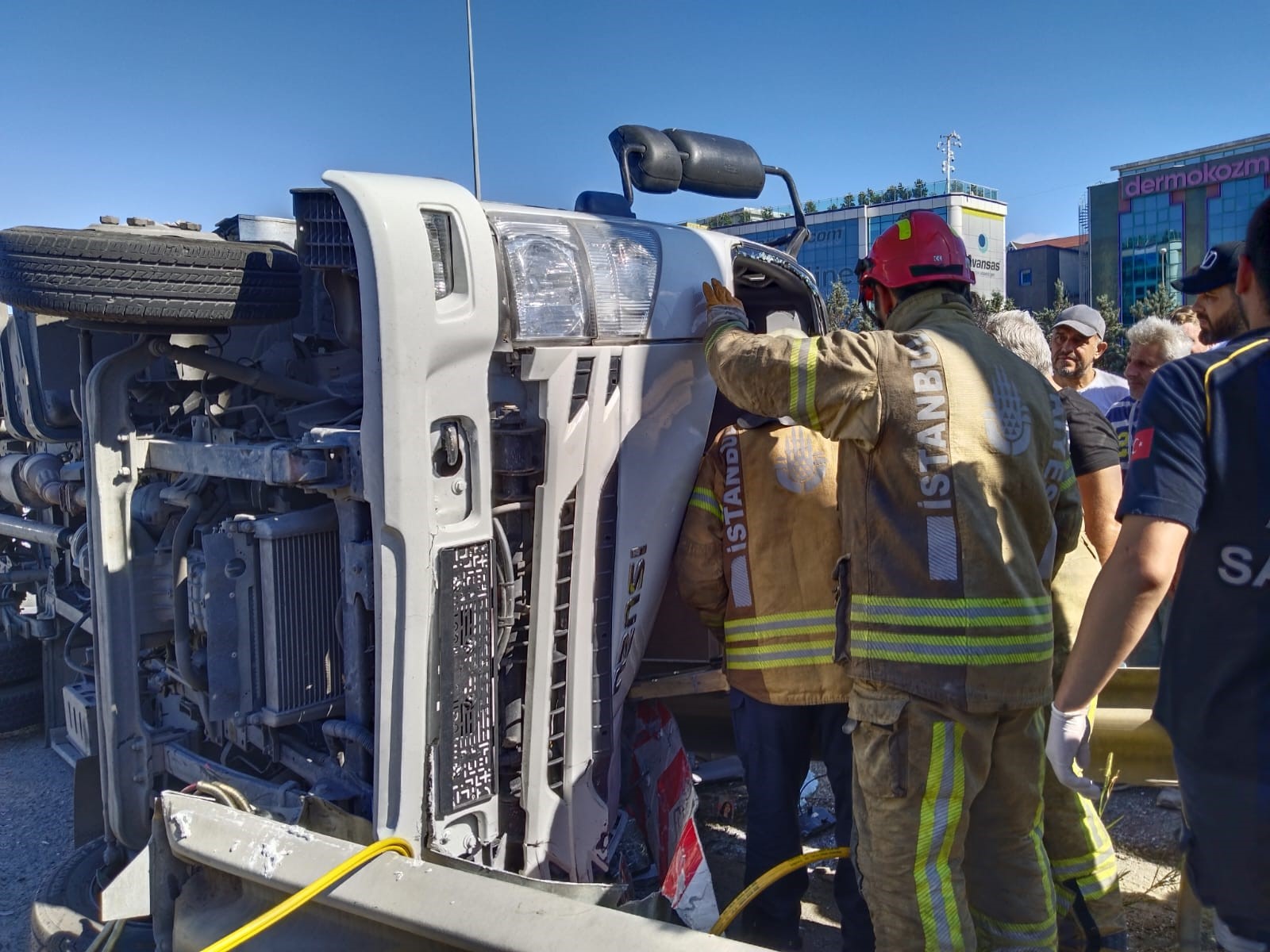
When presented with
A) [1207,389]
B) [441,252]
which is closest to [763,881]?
[1207,389]

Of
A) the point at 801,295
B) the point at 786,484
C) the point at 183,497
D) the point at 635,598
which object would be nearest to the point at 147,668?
the point at 183,497

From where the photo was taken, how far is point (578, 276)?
2615mm

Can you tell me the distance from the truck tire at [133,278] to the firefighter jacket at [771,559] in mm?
1379

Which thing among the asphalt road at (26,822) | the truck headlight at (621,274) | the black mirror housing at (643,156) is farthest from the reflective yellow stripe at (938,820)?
the asphalt road at (26,822)

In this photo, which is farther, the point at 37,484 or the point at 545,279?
the point at 37,484

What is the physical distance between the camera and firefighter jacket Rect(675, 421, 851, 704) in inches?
107

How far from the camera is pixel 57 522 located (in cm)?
407

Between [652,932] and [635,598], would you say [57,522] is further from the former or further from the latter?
[652,932]

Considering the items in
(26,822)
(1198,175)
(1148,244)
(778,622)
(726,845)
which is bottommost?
(726,845)

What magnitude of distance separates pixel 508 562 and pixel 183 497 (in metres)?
1.04

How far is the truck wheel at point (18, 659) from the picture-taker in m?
4.55

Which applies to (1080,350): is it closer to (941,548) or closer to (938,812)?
(941,548)

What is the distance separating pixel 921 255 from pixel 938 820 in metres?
1.32

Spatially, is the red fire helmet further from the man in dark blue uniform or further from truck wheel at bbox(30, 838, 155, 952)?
truck wheel at bbox(30, 838, 155, 952)
